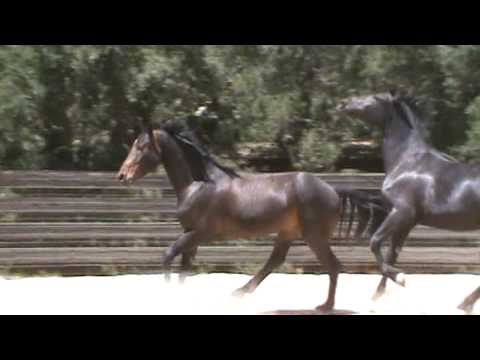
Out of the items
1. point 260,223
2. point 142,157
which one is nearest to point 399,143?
point 260,223

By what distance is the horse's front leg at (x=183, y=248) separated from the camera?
6652 mm

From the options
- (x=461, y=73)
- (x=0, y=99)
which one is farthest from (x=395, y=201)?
(x=0, y=99)

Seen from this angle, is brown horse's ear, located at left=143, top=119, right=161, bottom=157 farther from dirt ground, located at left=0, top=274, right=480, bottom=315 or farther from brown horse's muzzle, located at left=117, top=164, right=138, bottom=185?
dirt ground, located at left=0, top=274, right=480, bottom=315

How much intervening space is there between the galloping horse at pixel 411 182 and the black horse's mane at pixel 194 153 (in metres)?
1.41

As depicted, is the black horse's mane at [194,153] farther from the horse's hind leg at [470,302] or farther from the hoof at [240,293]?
the horse's hind leg at [470,302]

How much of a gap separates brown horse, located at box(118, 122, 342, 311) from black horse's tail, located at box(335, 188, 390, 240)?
10.7 inches

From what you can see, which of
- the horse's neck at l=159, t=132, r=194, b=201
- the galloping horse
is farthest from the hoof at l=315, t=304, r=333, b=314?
the horse's neck at l=159, t=132, r=194, b=201

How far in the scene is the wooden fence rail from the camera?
30.2ft

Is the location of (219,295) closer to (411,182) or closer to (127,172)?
(127,172)

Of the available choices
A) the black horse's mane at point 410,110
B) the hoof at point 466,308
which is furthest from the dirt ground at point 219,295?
the black horse's mane at point 410,110

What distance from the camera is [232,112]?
36.8 feet

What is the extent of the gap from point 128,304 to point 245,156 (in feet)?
15.6

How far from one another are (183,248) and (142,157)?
891 mm

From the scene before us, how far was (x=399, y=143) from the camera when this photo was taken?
293 inches
